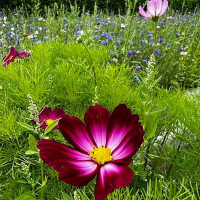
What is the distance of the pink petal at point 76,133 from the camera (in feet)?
1.81

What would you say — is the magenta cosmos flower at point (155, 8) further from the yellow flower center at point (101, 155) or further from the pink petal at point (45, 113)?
the yellow flower center at point (101, 155)

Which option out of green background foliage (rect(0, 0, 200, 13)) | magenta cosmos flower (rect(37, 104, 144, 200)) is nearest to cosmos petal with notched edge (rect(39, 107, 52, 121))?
magenta cosmos flower (rect(37, 104, 144, 200))

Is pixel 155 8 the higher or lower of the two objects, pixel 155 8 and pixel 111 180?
the higher

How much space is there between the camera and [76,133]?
58 cm

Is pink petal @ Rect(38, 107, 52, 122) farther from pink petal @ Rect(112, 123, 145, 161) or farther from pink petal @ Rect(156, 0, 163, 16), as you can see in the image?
pink petal @ Rect(156, 0, 163, 16)

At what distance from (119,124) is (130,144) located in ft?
0.21

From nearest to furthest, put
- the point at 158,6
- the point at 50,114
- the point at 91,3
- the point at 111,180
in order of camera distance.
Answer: the point at 111,180 < the point at 50,114 < the point at 158,6 < the point at 91,3

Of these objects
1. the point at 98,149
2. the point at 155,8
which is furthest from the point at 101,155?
the point at 155,8

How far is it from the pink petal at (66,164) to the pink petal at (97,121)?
8cm

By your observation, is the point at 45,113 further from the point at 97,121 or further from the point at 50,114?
the point at 97,121

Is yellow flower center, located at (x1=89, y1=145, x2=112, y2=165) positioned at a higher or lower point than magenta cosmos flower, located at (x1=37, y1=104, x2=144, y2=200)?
lower

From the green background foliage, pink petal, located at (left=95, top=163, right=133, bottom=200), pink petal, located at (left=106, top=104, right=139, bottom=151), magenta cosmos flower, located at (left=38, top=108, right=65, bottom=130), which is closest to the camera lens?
pink petal, located at (left=95, top=163, right=133, bottom=200)

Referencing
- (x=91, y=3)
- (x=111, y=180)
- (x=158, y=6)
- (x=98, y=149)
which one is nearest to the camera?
(x=111, y=180)

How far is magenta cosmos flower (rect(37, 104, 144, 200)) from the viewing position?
48cm
